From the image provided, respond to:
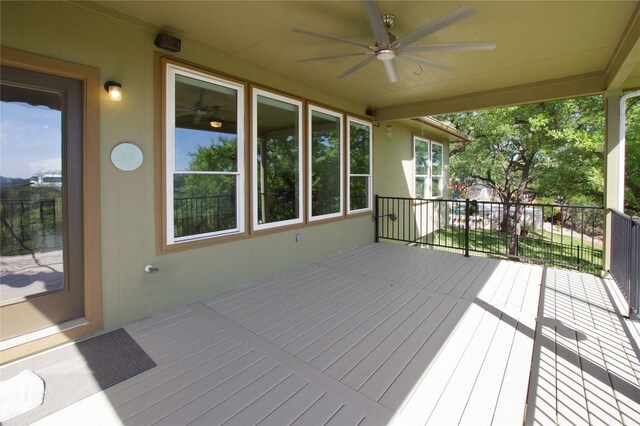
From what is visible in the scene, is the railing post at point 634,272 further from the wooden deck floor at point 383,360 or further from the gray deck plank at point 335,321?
the gray deck plank at point 335,321

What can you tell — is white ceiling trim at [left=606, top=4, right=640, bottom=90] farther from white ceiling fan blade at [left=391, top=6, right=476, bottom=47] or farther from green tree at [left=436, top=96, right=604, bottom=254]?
green tree at [left=436, top=96, right=604, bottom=254]

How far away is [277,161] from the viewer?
449 centimetres

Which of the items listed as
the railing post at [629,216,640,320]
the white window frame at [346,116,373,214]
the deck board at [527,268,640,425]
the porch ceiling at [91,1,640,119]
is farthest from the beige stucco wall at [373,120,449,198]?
the railing post at [629,216,640,320]

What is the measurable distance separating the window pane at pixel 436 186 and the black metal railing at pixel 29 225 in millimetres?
8976

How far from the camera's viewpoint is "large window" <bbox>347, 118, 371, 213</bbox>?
5.95 meters

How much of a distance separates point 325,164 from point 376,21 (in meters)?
2.98

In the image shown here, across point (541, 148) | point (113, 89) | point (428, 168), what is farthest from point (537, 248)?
point (113, 89)

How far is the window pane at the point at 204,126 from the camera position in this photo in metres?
3.31

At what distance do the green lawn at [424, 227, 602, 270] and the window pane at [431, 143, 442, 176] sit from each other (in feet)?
6.19

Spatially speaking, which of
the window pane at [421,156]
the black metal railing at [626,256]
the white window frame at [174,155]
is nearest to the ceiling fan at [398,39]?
the white window frame at [174,155]

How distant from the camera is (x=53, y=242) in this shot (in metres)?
2.65

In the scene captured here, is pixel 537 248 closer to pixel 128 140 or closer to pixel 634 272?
pixel 634 272

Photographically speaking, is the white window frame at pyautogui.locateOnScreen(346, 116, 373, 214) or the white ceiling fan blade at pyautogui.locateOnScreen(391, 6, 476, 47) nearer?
the white ceiling fan blade at pyautogui.locateOnScreen(391, 6, 476, 47)

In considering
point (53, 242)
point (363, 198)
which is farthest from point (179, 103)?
point (363, 198)
